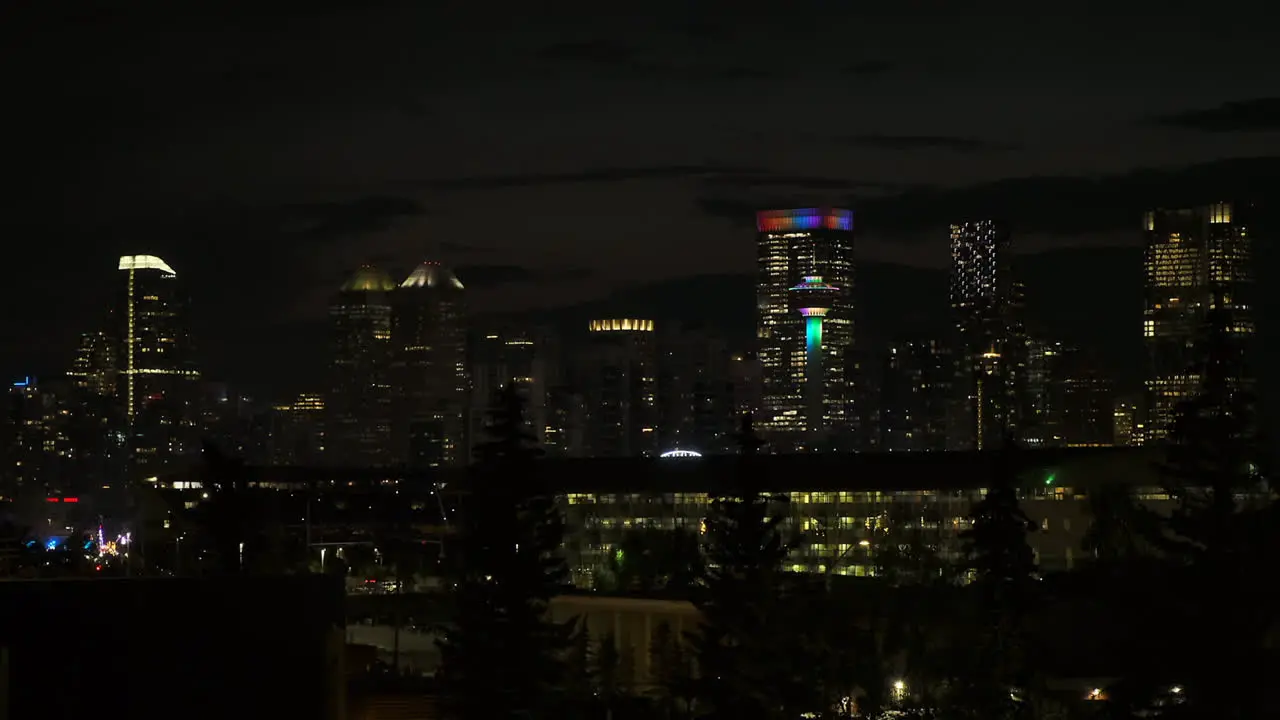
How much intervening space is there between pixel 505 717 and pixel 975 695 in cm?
1189

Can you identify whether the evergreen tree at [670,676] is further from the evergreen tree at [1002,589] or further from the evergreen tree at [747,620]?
the evergreen tree at [1002,589]

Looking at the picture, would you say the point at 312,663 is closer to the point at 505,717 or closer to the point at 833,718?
the point at 505,717

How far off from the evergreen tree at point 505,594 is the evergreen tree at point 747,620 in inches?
139

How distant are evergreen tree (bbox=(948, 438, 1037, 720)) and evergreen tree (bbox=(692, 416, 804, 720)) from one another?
464 centimetres

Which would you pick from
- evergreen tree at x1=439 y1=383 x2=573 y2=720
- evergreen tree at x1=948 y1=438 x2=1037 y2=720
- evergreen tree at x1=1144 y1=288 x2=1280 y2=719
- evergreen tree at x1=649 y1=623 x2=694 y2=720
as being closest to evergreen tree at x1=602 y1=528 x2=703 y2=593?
evergreen tree at x1=649 y1=623 x2=694 y2=720

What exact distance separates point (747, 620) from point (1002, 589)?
6.14m

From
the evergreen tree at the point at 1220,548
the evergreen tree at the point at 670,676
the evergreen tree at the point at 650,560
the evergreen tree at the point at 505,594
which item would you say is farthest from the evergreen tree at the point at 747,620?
the evergreen tree at the point at 650,560

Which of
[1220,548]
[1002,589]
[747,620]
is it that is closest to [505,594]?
[747,620]

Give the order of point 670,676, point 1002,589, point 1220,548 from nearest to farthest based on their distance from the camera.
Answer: point 1220,548
point 1002,589
point 670,676

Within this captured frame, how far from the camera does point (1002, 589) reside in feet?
150

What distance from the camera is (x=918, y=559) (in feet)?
376

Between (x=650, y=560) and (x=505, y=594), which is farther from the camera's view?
(x=650, y=560)

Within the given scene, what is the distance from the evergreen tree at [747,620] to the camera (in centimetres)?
4391

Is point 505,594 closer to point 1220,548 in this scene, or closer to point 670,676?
point 670,676
